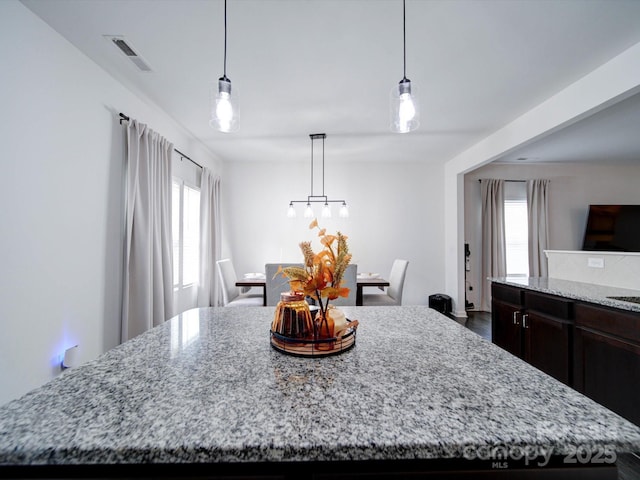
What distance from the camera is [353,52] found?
2086mm

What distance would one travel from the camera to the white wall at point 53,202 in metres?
1.65

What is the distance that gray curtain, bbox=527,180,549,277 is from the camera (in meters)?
4.91

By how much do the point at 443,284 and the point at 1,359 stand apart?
5.23 m

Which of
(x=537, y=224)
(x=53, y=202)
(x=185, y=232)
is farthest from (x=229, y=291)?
(x=537, y=224)

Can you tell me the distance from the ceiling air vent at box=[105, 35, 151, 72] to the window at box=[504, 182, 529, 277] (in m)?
5.33

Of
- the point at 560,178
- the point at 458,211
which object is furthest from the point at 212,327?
the point at 560,178

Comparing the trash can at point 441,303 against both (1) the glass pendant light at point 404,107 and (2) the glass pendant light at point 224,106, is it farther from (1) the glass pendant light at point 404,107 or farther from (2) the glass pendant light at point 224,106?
(2) the glass pendant light at point 224,106

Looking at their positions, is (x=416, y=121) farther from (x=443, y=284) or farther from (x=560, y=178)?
(x=560, y=178)

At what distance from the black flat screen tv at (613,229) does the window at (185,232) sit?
20.4 feet

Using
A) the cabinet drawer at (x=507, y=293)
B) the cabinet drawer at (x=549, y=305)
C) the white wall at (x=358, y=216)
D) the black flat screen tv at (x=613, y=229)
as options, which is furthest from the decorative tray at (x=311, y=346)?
the black flat screen tv at (x=613, y=229)

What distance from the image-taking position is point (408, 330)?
1168 millimetres

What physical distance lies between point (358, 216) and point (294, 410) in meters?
4.55

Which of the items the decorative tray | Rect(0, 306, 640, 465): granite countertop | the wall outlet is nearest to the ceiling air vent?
Rect(0, 306, 640, 465): granite countertop

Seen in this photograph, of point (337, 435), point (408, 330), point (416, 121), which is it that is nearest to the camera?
point (337, 435)
